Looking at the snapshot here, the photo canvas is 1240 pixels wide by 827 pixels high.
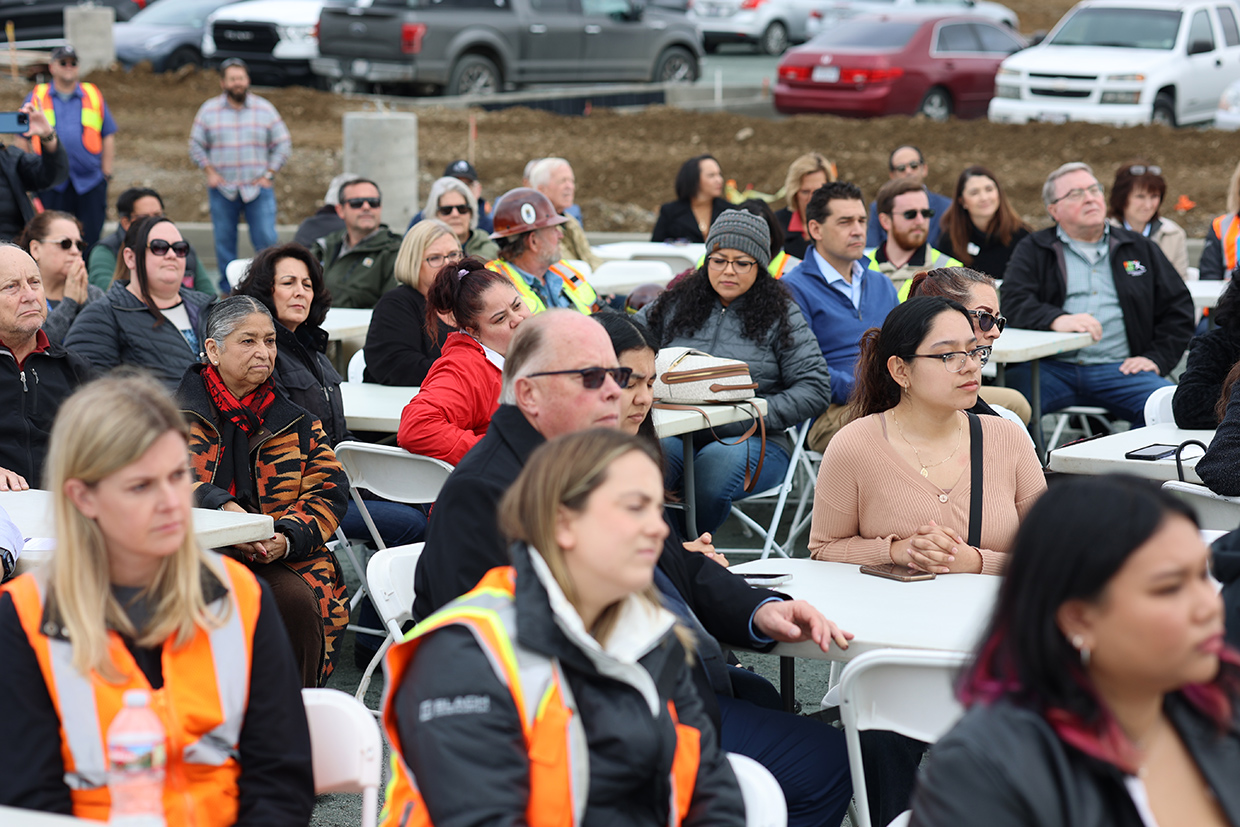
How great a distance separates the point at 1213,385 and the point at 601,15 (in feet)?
48.4

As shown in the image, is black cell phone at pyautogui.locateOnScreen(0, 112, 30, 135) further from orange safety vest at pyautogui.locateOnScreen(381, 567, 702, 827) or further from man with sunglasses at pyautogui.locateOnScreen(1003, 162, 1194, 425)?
orange safety vest at pyautogui.locateOnScreen(381, 567, 702, 827)

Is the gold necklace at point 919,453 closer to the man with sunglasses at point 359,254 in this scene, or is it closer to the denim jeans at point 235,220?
the man with sunglasses at point 359,254

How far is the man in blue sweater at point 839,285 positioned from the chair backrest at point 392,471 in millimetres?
2348

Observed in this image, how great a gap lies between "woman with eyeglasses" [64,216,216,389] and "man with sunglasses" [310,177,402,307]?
1.92 metres

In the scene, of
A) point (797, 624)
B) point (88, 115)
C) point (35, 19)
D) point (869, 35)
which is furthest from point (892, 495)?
point (35, 19)

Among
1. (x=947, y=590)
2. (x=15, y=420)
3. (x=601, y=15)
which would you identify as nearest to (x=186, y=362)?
(x=15, y=420)

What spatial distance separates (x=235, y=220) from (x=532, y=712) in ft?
34.2

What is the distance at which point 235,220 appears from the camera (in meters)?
11.7

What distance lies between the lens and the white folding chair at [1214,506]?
13.3 ft

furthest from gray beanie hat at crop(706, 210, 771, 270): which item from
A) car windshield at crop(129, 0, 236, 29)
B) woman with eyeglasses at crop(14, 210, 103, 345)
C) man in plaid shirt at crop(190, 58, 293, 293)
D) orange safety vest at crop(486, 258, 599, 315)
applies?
car windshield at crop(129, 0, 236, 29)

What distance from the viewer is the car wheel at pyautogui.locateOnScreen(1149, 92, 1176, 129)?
15500mm

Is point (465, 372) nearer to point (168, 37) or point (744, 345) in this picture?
point (744, 345)

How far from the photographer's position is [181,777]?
2320 mm

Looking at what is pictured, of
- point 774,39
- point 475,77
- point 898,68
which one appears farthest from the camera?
point 774,39
